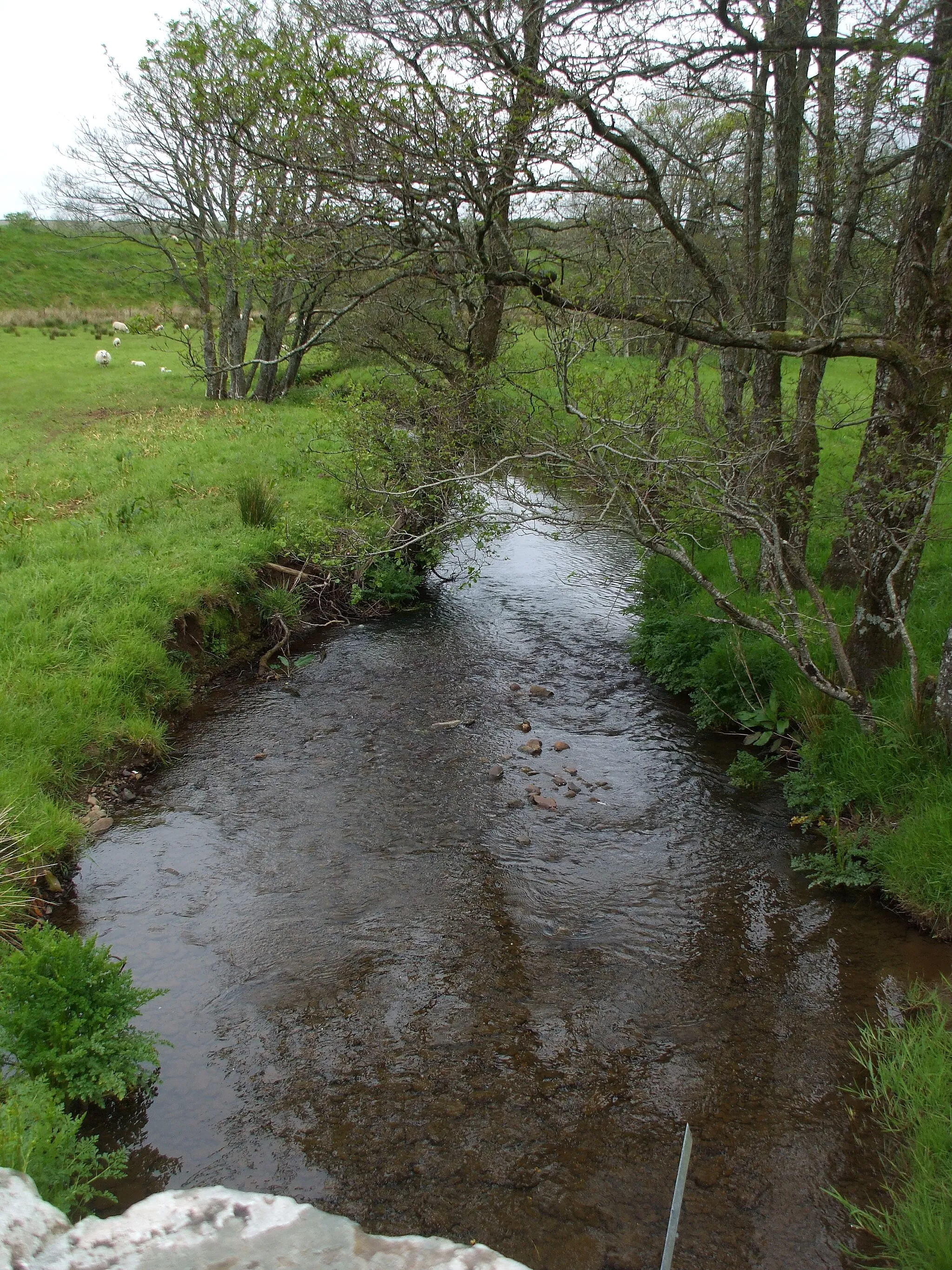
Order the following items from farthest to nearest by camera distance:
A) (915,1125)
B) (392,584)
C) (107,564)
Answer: (392,584) < (107,564) < (915,1125)

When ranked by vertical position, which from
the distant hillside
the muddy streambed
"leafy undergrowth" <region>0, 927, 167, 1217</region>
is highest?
the distant hillside

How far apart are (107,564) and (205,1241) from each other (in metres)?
8.35

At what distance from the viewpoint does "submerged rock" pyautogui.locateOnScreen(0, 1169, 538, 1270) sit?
217cm

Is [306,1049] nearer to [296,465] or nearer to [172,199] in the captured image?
[296,465]

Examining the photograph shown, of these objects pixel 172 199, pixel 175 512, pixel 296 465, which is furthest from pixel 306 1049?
pixel 172 199

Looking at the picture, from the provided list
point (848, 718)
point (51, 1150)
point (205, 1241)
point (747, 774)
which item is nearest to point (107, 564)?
point (51, 1150)

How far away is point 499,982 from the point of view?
15.7 ft

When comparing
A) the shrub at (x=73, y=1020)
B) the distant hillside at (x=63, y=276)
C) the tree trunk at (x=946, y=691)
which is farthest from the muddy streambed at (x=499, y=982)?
the distant hillside at (x=63, y=276)

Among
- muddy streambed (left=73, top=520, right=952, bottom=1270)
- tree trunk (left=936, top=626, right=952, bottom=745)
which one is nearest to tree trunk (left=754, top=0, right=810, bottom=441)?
tree trunk (left=936, top=626, right=952, bottom=745)

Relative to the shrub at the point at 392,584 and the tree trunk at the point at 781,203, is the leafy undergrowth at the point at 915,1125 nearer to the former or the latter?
the tree trunk at the point at 781,203

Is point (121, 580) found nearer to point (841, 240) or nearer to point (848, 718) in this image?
point (848, 718)

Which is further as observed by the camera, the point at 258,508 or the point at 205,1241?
the point at 258,508

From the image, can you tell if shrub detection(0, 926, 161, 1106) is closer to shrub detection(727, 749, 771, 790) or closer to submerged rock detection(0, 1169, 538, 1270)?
submerged rock detection(0, 1169, 538, 1270)

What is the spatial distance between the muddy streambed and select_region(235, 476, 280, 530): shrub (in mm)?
3788
